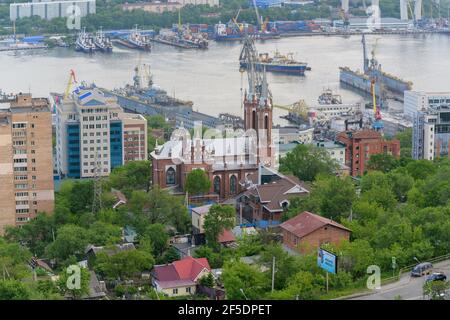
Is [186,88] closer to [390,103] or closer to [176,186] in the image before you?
[390,103]

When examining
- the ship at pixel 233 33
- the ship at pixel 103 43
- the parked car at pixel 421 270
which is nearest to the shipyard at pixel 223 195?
the parked car at pixel 421 270

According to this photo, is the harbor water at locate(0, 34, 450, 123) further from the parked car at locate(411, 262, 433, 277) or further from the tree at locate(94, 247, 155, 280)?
the parked car at locate(411, 262, 433, 277)

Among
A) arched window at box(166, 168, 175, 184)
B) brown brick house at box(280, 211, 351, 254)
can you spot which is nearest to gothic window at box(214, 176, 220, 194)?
arched window at box(166, 168, 175, 184)

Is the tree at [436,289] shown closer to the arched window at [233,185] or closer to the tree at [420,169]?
the tree at [420,169]

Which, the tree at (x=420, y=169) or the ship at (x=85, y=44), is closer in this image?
the tree at (x=420, y=169)

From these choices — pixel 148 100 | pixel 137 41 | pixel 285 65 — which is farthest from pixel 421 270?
pixel 137 41
